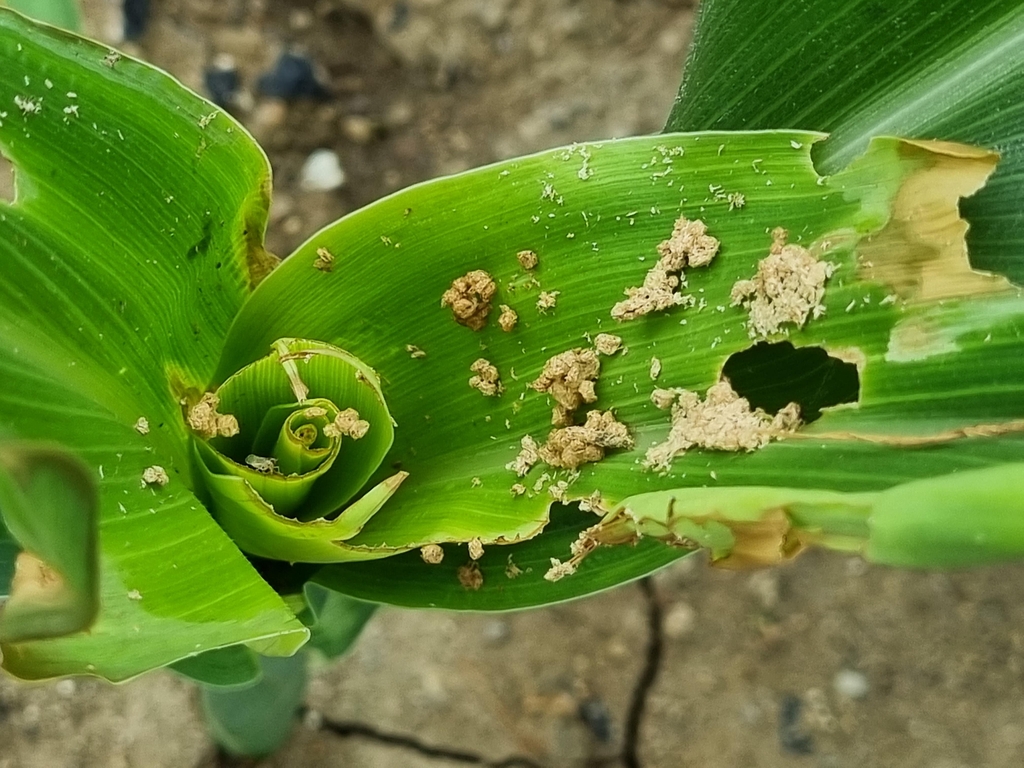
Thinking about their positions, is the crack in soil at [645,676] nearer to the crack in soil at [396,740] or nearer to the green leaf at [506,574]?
the crack in soil at [396,740]

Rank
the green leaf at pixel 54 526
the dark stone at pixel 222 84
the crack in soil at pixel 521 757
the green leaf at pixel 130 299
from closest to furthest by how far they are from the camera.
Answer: the green leaf at pixel 54 526 → the green leaf at pixel 130 299 → the crack in soil at pixel 521 757 → the dark stone at pixel 222 84

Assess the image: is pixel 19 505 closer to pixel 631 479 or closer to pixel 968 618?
pixel 631 479

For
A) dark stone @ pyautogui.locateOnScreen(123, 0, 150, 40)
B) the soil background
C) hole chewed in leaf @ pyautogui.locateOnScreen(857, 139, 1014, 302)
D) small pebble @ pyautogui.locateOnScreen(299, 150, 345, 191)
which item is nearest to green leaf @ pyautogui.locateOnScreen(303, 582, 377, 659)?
hole chewed in leaf @ pyautogui.locateOnScreen(857, 139, 1014, 302)

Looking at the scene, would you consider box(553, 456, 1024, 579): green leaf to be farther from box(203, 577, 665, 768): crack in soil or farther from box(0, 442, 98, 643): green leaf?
box(203, 577, 665, 768): crack in soil

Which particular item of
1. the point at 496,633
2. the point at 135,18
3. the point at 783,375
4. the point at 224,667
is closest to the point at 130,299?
the point at 224,667

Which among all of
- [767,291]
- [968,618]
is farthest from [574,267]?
[968,618]

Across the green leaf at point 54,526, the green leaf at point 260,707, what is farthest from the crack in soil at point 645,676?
the green leaf at point 54,526
